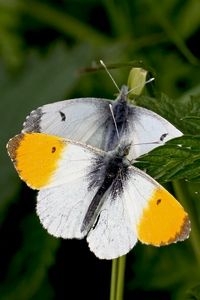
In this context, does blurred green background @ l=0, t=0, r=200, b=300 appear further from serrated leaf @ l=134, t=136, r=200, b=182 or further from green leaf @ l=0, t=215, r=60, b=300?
serrated leaf @ l=134, t=136, r=200, b=182

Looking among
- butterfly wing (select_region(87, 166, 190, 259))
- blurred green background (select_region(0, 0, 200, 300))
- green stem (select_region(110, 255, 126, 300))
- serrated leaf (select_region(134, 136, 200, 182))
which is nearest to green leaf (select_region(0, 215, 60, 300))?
blurred green background (select_region(0, 0, 200, 300))

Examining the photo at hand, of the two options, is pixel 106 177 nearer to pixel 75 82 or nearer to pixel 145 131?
pixel 145 131

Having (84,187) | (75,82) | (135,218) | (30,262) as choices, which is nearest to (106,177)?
(84,187)

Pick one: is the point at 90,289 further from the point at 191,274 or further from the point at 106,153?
Answer: the point at 106,153

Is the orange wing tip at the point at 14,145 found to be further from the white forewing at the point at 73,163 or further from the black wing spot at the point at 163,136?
the black wing spot at the point at 163,136

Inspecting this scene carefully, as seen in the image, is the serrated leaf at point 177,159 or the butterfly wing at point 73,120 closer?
the serrated leaf at point 177,159

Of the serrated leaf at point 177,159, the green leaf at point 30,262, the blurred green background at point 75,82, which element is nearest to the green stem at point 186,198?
the blurred green background at point 75,82
